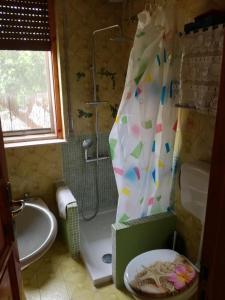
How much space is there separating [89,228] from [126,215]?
0.84m

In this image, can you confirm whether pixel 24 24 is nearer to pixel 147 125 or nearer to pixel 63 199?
pixel 147 125

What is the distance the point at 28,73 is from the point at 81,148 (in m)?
0.85

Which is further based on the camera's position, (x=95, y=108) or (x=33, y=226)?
(x=95, y=108)

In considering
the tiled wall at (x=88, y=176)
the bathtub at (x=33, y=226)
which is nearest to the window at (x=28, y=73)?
the tiled wall at (x=88, y=176)

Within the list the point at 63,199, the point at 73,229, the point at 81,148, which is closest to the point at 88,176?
the point at 81,148

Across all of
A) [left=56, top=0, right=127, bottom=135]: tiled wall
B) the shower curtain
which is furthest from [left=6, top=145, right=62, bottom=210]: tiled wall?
the shower curtain

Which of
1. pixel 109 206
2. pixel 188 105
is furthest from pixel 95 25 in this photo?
pixel 109 206

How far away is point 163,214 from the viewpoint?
1.87m

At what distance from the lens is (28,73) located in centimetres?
225

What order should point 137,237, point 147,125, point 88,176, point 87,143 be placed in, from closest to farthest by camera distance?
1. point 147,125
2. point 137,237
3. point 87,143
4. point 88,176

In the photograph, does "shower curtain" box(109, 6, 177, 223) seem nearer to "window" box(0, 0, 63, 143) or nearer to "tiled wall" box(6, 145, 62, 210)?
"tiled wall" box(6, 145, 62, 210)

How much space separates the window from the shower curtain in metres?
0.96

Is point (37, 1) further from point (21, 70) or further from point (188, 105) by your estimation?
point (188, 105)

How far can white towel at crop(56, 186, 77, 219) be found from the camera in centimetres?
206
